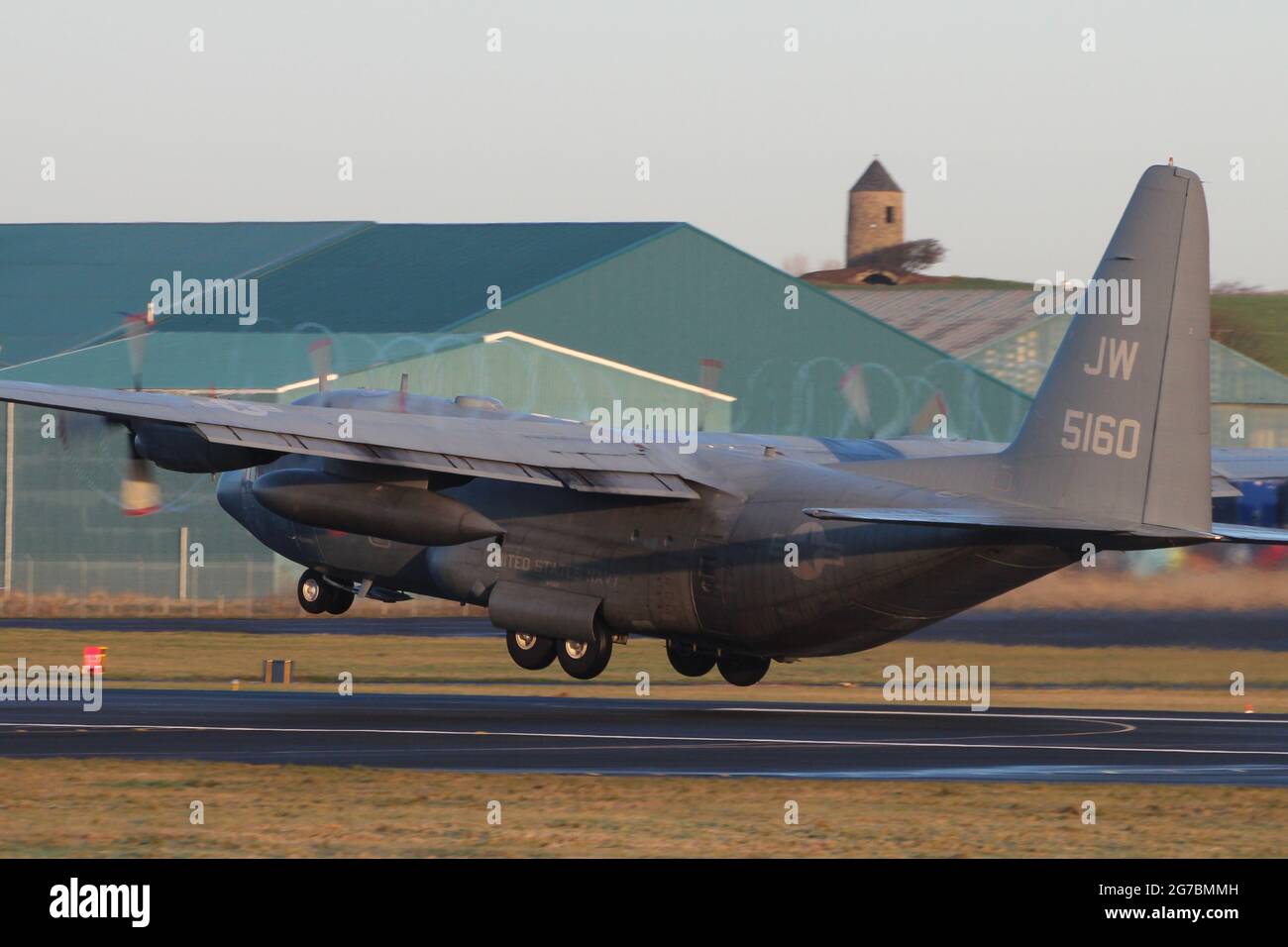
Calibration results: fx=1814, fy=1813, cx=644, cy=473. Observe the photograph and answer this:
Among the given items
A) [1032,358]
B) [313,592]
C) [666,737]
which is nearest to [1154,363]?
[666,737]

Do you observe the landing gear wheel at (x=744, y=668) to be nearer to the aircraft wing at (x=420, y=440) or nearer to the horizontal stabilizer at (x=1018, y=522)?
the aircraft wing at (x=420, y=440)

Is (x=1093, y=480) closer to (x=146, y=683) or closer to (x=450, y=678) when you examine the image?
(x=450, y=678)

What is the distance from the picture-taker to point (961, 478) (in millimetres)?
28203

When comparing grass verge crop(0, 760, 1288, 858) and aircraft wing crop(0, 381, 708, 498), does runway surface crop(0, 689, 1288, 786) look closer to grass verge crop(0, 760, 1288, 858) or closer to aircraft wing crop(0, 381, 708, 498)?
grass verge crop(0, 760, 1288, 858)

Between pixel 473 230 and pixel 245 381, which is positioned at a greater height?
pixel 473 230

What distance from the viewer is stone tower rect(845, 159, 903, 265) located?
574ft

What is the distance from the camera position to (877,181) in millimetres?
176000

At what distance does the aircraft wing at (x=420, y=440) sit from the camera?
27891 millimetres

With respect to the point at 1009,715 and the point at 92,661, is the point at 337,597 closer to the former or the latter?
the point at 92,661

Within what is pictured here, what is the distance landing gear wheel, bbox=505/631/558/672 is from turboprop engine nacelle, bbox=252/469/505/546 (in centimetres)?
219

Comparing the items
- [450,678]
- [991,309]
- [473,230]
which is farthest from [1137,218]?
[991,309]

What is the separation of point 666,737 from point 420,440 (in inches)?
245

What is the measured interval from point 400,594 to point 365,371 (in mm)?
24105

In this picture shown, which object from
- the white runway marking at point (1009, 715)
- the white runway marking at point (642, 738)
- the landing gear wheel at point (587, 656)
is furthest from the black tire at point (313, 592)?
the white runway marking at point (1009, 715)
